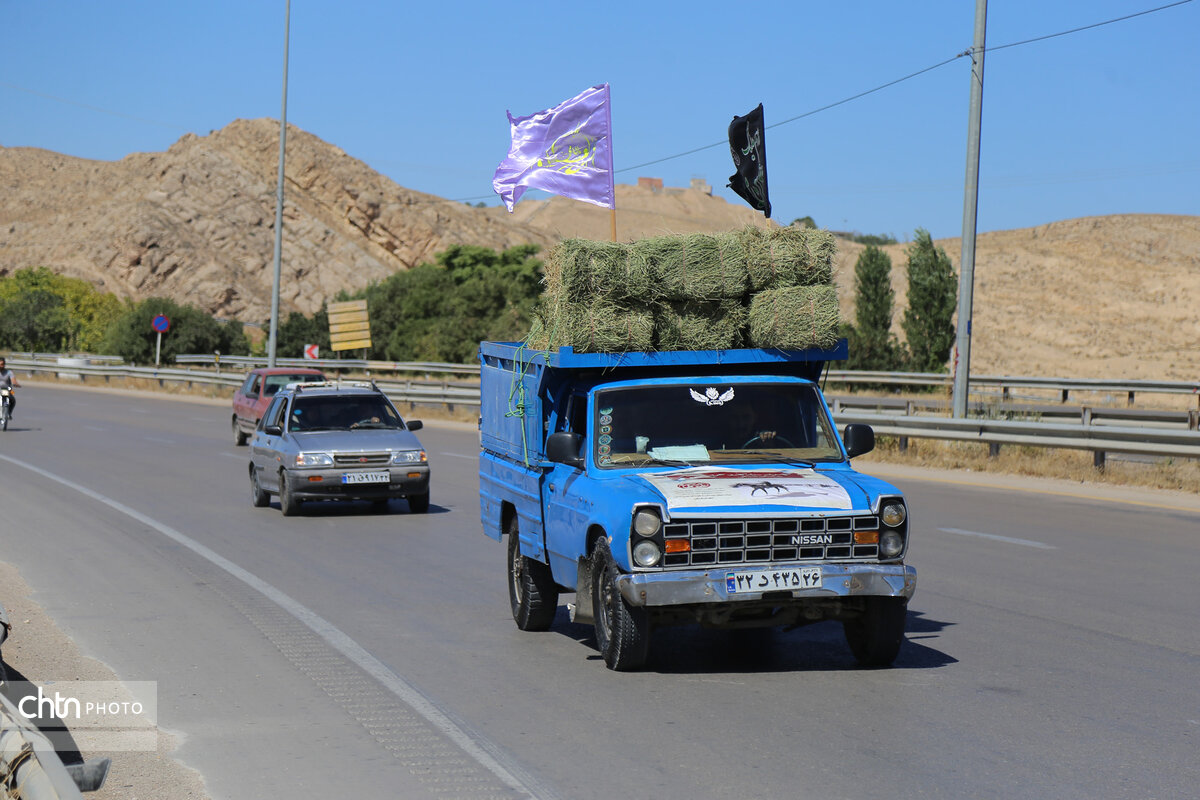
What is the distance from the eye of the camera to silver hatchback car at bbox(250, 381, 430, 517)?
56.2 ft

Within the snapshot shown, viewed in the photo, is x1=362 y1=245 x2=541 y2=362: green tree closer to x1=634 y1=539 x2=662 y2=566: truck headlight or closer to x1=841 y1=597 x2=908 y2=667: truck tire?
x1=841 y1=597 x2=908 y2=667: truck tire

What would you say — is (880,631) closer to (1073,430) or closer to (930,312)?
(1073,430)

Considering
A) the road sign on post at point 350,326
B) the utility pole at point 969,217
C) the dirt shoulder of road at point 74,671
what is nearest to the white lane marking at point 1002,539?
the dirt shoulder of road at point 74,671

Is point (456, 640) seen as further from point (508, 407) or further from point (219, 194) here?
point (219, 194)

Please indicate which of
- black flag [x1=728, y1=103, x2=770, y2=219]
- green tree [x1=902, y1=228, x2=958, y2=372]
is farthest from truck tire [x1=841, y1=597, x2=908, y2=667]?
green tree [x1=902, y1=228, x2=958, y2=372]

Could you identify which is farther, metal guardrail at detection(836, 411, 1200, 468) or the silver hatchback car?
→ metal guardrail at detection(836, 411, 1200, 468)

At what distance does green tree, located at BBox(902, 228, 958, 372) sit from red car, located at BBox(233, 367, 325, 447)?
113 ft

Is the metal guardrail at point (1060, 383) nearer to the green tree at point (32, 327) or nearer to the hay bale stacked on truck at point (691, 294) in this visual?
the hay bale stacked on truck at point (691, 294)

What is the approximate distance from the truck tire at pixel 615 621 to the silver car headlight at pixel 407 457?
9.40 meters

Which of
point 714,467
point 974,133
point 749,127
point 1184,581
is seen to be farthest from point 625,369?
point 974,133

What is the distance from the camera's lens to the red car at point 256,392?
96.1 feet

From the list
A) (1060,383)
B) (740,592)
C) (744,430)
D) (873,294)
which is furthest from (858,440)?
(873,294)

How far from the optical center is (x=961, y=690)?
7.64 m

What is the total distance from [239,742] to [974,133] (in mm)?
21951
